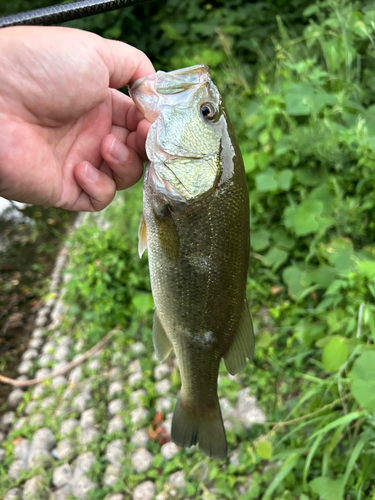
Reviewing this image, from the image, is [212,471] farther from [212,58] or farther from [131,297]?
[212,58]

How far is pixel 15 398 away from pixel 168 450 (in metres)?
1.62

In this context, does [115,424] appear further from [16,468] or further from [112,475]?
[16,468]

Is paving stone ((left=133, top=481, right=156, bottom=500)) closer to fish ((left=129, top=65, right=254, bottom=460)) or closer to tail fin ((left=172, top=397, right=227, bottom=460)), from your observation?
tail fin ((left=172, top=397, right=227, bottom=460))

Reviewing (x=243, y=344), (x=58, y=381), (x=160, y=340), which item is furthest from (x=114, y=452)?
(x=243, y=344)

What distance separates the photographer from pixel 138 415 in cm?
274

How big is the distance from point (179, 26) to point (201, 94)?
4666 millimetres

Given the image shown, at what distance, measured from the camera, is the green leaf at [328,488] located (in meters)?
1.79

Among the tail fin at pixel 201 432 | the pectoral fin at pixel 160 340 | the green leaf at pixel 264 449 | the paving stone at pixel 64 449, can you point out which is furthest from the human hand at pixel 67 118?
the paving stone at pixel 64 449

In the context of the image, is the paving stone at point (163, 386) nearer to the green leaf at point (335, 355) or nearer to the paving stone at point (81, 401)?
the paving stone at point (81, 401)

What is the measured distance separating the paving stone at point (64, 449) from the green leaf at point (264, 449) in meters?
1.44

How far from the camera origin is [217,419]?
1733 millimetres

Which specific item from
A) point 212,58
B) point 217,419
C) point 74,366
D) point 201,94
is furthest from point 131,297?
point 212,58

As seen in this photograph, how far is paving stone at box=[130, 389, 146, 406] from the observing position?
2777mm

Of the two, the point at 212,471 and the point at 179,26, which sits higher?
the point at 179,26
